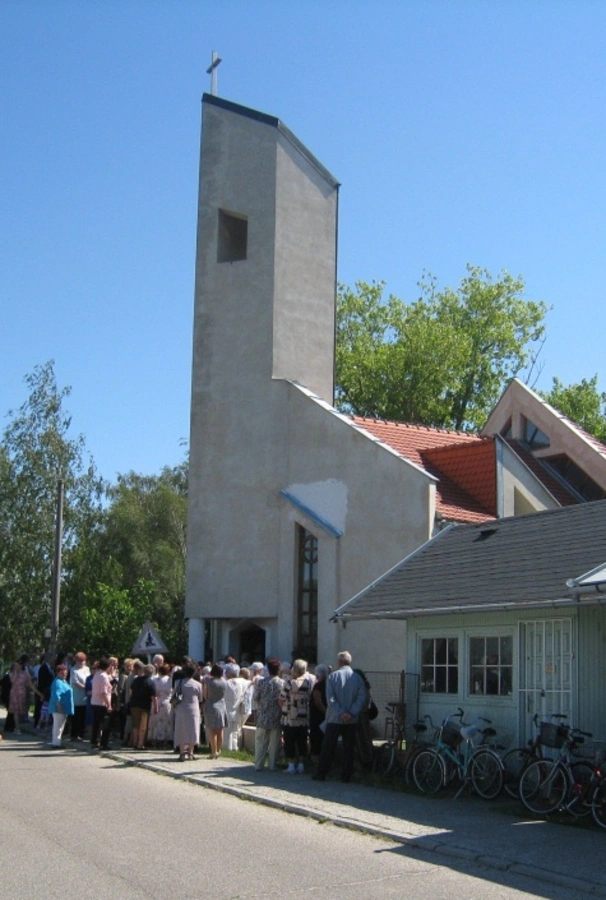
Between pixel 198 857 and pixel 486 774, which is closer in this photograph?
pixel 198 857

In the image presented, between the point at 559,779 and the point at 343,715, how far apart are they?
4.27m

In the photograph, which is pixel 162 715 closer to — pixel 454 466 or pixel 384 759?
pixel 384 759

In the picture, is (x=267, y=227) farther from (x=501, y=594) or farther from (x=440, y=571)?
(x=501, y=594)

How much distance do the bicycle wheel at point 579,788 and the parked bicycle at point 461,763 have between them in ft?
5.56

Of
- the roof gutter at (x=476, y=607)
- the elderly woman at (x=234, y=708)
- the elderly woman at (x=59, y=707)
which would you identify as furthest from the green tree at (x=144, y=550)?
the roof gutter at (x=476, y=607)

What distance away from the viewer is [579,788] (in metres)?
12.8

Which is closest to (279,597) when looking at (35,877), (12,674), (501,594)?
(12,674)

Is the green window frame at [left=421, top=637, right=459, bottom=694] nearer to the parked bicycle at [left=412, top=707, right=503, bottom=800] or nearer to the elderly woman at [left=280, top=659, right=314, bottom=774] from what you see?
the parked bicycle at [left=412, top=707, right=503, bottom=800]

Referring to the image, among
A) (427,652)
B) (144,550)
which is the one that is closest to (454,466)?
(427,652)

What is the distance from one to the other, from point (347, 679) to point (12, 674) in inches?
513

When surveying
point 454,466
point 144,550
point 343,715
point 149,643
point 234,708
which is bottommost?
point 234,708

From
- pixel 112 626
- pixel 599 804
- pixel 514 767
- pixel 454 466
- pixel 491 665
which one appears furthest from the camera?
pixel 112 626

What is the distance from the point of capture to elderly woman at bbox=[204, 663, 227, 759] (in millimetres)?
19609

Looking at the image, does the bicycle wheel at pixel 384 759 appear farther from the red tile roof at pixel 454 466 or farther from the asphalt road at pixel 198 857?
the red tile roof at pixel 454 466
